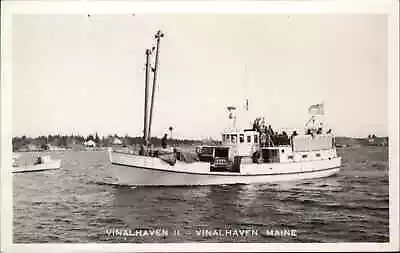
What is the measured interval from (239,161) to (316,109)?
0.24m

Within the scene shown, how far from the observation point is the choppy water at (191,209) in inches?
50.3

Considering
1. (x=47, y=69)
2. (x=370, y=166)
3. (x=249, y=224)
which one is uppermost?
(x=47, y=69)

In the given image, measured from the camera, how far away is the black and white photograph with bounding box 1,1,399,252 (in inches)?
50.4

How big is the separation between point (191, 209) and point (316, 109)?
40 cm

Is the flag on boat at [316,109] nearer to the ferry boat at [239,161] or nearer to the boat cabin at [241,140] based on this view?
the ferry boat at [239,161]

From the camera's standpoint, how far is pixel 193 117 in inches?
→ 50.8

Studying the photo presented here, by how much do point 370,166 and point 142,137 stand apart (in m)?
0.58

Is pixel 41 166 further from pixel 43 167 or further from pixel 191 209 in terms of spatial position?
pixel 191 209

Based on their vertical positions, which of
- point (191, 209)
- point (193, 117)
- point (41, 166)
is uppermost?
point (193, 117)

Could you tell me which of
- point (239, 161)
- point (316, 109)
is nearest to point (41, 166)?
point (239, 161)

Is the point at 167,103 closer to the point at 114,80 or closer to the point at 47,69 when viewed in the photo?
the point at 114,80

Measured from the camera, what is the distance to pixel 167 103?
129 cm

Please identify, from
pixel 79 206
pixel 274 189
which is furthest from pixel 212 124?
pixel 79 206

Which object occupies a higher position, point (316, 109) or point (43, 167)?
point (316, 109)
